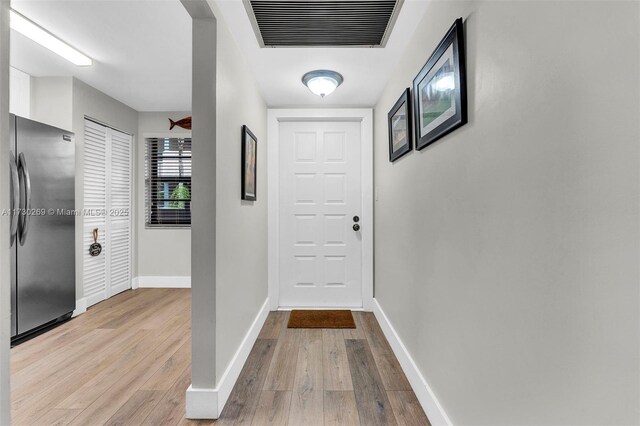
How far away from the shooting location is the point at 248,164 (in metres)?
2.50

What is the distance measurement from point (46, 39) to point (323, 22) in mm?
2171

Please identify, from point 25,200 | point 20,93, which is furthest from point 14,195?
point 20,93

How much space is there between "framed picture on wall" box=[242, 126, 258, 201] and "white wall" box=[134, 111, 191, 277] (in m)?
2.08

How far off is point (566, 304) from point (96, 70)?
387 cm

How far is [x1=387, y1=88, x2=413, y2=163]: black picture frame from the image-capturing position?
6.86 ft

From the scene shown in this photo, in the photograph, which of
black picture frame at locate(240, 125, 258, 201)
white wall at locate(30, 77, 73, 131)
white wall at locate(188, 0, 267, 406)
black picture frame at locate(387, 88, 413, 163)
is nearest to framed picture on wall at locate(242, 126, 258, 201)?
black picture frame at locate(240, 125, 258, 201)

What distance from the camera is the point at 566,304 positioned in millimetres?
765

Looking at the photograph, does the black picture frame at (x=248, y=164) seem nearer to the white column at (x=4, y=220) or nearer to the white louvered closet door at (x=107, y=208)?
the white column at (x=4, y=220)

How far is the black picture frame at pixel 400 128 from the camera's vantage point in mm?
2090

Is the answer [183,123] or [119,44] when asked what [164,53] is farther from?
[183,123]

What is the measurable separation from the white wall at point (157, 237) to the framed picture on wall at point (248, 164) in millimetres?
2076

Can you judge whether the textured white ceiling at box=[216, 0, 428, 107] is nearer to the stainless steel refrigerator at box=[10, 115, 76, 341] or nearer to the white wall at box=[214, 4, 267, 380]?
the white wall at box=[214, 4, 267, 380]

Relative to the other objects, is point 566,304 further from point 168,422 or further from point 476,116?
point 168,422

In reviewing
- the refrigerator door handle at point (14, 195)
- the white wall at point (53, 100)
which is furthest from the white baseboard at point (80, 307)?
the white wall at point (53, 100)
